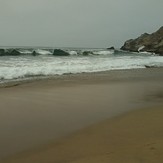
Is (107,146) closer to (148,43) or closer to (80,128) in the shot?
(80,128)

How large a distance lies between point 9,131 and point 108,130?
148cm

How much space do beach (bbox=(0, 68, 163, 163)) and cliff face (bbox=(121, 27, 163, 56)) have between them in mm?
47845

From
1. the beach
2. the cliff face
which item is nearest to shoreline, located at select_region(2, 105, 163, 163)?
the beach

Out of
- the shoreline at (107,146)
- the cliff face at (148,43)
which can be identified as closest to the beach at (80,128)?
the shoreline at (107,146)

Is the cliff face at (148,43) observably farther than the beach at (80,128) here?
Yes

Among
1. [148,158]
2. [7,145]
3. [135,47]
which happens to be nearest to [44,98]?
[7,145]

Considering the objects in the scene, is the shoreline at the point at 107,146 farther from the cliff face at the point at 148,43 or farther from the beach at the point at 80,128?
the cliff face at the point at 148,43

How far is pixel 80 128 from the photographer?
5.02 meters

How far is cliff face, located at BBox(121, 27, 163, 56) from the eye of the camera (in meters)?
59.3

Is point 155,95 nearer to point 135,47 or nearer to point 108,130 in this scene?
point 108,130

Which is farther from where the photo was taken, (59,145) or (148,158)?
(59,145)

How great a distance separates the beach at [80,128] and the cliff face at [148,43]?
4785 cm

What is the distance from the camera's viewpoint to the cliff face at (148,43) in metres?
59.3

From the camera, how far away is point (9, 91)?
915 centimetres
